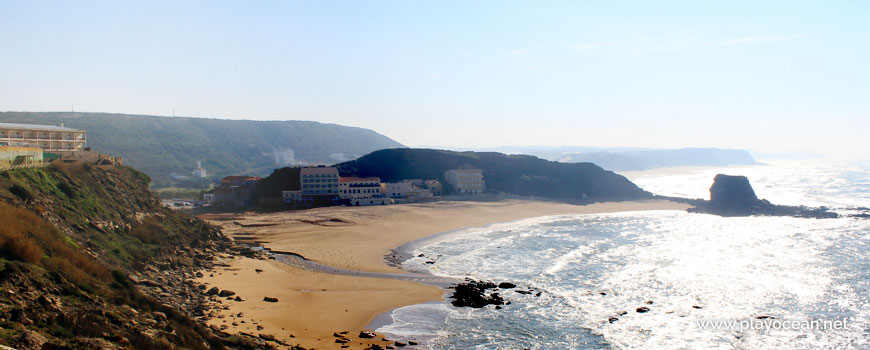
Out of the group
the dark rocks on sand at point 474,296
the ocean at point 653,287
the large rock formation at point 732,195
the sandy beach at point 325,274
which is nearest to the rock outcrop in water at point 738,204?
the large rock formation at point 732,195

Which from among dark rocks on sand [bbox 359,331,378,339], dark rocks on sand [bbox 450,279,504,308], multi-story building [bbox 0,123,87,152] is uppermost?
multi-story building [bbox 0,123,87,152]

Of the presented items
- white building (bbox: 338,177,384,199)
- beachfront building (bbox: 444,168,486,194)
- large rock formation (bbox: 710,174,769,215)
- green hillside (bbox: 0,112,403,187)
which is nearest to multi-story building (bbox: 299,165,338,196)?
white building (bbox: 338,177,384,199)

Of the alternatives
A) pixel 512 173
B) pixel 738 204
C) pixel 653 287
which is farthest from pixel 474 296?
pixel 512 173

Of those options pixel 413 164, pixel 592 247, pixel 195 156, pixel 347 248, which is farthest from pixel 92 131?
pixel 592 247

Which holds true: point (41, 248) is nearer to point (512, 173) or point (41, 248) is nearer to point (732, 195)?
point (512, 173)

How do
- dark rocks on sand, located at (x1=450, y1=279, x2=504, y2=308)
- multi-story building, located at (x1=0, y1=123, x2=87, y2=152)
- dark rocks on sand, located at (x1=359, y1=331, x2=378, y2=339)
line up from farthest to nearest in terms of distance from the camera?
1. multi-story building, located at (x1=0, y1=123, x2=87, y2=152)
2. dark rocks on sand, located at (x1=450, y1=279, x2=504, y2=308)
3. dark rocks on sand, located at (x1=359, y1=331, x2=378, y2=339)

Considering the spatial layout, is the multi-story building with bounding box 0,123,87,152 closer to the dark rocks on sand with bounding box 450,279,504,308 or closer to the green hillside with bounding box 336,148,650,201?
the dark rocks on sand with bounding box 450,279,504,308

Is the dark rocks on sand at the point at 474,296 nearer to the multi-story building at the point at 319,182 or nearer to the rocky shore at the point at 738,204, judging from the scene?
the multi-story building at the point at 319,182
